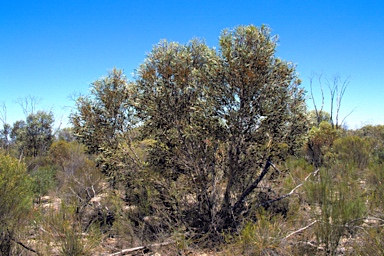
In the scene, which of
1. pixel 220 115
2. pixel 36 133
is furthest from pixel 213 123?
pixel 36 133

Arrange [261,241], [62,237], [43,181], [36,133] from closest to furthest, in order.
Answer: [261,241] → [62,237] → [43,181] → [36,133]

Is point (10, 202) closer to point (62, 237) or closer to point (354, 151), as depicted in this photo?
point (62, 237)

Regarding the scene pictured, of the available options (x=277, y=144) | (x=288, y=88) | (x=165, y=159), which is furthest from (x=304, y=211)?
(x=165, y=159)

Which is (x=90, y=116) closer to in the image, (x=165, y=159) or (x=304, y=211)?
(x=165, y=159)

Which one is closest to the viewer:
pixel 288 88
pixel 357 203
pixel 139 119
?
pixel 357 203

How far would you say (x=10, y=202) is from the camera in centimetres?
507

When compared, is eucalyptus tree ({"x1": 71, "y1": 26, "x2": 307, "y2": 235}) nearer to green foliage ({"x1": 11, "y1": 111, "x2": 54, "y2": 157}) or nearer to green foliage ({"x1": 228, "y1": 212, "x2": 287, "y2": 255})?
green foliage ({"x1": 228, "y1": 212, "x2": 287, "y2": 255})

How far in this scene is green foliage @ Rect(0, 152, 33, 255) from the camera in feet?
16.4

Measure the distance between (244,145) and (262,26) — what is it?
2.28m

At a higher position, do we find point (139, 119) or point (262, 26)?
point (262, 26)

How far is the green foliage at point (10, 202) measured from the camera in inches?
197

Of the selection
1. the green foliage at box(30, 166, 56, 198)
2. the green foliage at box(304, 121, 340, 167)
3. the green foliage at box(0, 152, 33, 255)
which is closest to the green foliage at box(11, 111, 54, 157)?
the green foliage at box(30, 166, 56, 198)

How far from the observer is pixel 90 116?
7.75 m

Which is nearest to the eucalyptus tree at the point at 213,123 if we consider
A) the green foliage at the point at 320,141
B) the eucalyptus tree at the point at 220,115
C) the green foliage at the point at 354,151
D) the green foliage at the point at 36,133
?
the eucalyptus tree at the point at 220,115
